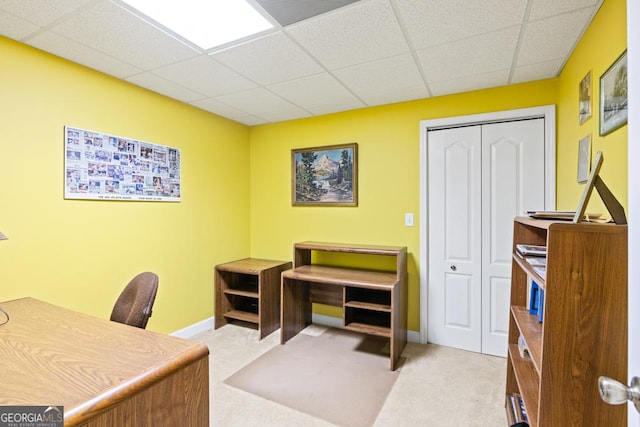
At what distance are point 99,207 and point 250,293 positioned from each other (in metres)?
1.60

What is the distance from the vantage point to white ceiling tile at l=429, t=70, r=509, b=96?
242 cm

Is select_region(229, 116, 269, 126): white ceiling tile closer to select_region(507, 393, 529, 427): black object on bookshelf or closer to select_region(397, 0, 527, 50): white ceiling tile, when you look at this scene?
select_region(397, 0, 527, 50): white ceiling tile

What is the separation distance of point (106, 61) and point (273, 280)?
237 cm

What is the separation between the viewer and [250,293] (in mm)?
3268

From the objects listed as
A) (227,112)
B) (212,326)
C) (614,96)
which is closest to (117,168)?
(227,112)

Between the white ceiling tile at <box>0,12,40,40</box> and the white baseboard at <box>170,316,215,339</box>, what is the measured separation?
98.9 inches

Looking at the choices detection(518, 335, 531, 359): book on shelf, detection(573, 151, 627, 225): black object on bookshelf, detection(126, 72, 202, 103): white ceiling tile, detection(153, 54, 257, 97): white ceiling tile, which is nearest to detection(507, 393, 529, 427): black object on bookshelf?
detection(518, 335, 531, 359): book on shelf

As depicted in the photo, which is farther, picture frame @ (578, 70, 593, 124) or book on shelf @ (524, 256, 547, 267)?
picture frame @ (578, 70, 593, 124)

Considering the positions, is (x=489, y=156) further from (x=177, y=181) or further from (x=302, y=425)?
(x=177, y=181)

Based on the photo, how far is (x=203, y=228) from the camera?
10.8ft

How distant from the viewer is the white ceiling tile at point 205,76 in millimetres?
2227

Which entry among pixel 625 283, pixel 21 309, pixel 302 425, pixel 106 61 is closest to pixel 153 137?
pixel 106 61

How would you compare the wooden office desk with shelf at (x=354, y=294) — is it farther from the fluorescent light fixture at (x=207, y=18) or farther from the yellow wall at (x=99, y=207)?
the fluorescent light fixture at (x=207, y=18)

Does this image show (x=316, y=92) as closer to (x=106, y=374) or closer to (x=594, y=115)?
(x=594, y=115)
